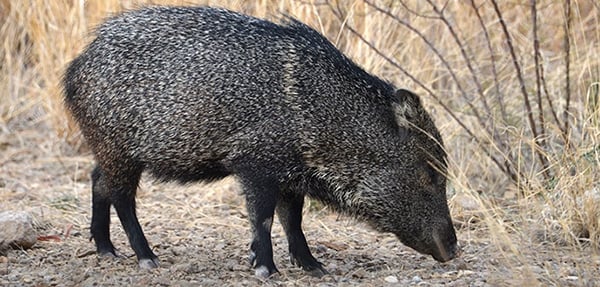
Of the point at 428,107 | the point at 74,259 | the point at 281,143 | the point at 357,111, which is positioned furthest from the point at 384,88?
the point at 428,107

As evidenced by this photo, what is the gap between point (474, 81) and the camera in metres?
6.54

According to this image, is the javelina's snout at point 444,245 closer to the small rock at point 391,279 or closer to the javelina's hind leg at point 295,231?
the small rock at point 391,279

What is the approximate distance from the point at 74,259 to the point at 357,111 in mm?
1612

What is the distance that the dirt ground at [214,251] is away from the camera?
4.39 meters

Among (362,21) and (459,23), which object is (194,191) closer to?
(362,21)

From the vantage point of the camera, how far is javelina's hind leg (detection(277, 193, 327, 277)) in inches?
187

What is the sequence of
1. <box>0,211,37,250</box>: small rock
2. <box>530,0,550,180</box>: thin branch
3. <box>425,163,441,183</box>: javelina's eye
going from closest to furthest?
1. <box>425,163,441,183</box>: javelina's eye
2. <box>0,211,37,250</box>: small rock
3. <box>530,0,550,180</box>: thin branch

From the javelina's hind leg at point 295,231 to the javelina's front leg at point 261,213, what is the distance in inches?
8.7

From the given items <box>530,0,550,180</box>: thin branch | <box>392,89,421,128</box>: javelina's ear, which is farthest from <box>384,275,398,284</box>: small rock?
<box>530,0,550,180</box>: thin branch

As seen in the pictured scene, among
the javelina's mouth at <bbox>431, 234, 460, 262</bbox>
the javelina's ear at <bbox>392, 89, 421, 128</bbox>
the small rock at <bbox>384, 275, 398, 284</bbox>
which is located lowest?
the small rock at <bbox>384, 275, 398, 284</bbox>

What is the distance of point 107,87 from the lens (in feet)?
15.4

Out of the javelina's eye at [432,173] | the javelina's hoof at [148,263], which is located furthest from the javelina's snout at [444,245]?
the javelina's hoof at [148,263]

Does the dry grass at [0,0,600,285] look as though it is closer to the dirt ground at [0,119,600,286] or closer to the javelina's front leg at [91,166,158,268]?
the dirt ground at [0,119,600,286]

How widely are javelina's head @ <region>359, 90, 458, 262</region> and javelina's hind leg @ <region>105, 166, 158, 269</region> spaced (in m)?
1.11
